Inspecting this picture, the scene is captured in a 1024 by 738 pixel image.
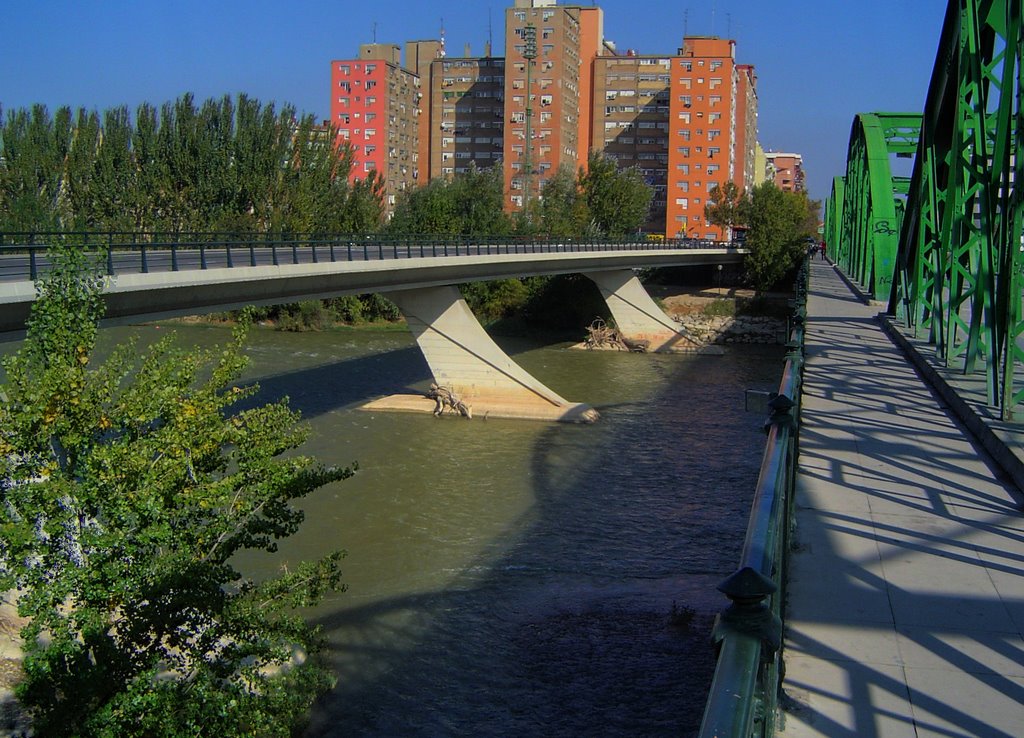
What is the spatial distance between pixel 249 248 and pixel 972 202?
48.3 feet

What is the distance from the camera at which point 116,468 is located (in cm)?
887

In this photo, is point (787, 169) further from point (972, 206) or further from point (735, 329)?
point (972, 206)

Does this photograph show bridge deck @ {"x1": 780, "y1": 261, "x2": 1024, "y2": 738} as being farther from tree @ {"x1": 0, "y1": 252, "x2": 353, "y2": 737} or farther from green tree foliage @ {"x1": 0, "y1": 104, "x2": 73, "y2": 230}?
green tree foliage @ {"x1": 0, "y1": 104, "x2": 73, "y2": 230}

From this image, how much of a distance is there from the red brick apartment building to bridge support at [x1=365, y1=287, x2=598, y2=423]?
45.4 metres

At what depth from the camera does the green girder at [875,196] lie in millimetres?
23359

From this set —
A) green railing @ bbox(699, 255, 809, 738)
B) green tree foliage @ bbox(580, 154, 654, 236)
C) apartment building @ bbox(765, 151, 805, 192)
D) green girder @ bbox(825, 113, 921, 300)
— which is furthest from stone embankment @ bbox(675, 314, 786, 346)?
apartment building @ bbox(765, 151, 805, 192)

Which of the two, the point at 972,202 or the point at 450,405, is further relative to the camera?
the point at 450,405

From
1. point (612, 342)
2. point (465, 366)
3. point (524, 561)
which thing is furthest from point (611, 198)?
point (524, 561)

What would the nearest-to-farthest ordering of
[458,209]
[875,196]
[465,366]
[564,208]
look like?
[875,196] < [465,366] < [458,209] < [564,208]

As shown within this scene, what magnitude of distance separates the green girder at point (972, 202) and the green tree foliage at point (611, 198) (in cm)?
4911

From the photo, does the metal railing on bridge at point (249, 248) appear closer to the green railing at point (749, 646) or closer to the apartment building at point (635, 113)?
the green railing at point (749, 646)

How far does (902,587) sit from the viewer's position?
4375 mm

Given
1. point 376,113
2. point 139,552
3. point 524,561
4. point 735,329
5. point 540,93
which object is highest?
point 540,93

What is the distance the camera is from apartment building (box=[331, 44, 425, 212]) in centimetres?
8212
